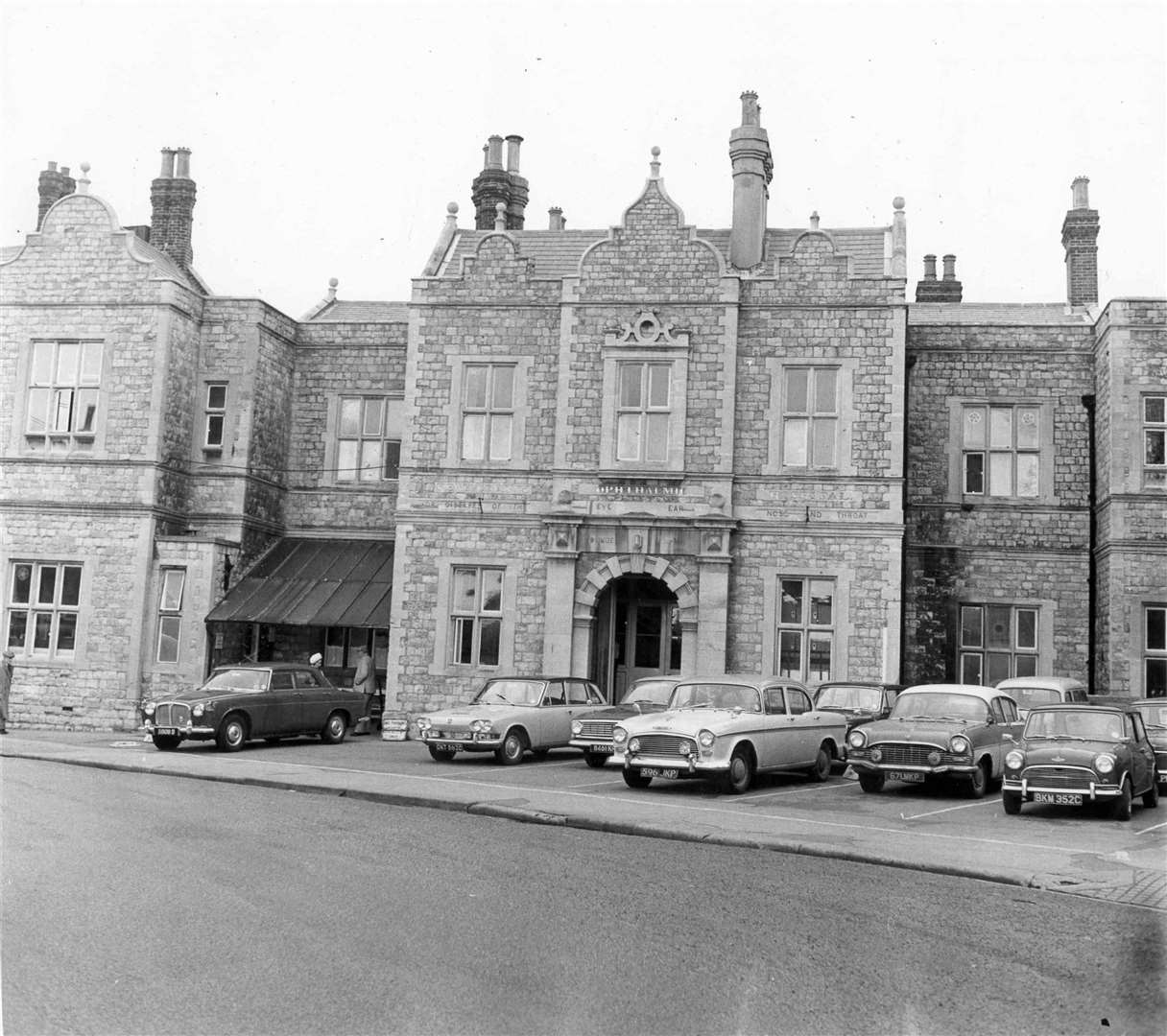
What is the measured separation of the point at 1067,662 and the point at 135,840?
19581mm

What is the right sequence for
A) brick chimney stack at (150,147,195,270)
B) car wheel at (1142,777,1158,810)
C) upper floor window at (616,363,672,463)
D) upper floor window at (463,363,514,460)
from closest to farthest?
car wheel at (1142,777,1158,810)
upper floor window at (616,363,672,463)
upper floor window at (463,363,514,460)
brick chimney stack at (150,147,195,270)

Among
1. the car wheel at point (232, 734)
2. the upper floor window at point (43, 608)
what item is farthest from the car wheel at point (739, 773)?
the upper floor window at point (43, 608)

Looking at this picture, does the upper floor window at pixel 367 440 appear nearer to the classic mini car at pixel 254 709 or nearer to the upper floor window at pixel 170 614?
the upper floor window at pixel 170 614

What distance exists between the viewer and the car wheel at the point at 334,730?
23.6 metres

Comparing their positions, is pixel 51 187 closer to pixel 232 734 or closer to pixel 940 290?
pixel 232 734

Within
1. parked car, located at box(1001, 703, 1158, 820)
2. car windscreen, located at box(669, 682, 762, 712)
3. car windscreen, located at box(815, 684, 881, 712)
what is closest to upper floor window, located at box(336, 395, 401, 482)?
car windscreen, located at box(815, 684, 881, 712)

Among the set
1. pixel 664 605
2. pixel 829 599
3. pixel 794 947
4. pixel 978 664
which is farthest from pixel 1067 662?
pixel 794 947

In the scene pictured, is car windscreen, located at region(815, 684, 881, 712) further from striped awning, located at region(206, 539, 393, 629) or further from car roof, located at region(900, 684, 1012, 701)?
striped awning, located at region(206, 539, 393, 629)

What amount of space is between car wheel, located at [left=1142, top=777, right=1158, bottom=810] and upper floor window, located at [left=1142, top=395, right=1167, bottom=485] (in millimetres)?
9152

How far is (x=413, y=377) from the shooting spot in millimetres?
25609

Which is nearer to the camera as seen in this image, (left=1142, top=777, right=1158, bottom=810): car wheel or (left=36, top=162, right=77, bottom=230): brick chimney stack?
(left=1142, top=777, right=1158, bottom=810): car wheel

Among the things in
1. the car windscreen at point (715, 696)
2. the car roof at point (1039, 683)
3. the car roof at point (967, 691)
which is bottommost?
the car windscreen at point (715, 696)

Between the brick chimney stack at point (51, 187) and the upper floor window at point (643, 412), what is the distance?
665 inches

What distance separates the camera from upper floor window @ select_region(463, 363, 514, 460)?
25.4 metres
